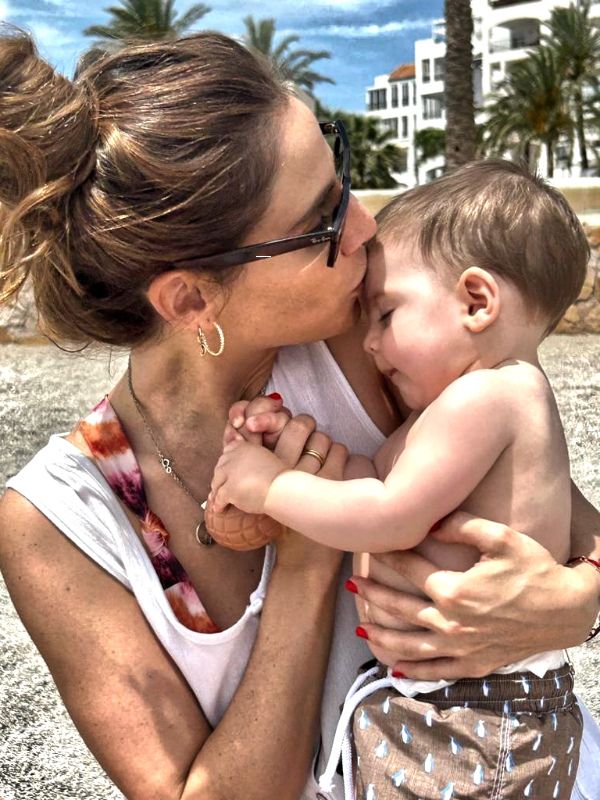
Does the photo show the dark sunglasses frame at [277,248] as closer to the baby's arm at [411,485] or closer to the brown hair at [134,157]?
the brown hair at [134,157]

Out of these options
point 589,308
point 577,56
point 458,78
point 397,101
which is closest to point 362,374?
point 589,308

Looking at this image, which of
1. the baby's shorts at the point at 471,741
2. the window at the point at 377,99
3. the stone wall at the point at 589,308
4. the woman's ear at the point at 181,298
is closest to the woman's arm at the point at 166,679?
the baby's shorts at the point at 471,741

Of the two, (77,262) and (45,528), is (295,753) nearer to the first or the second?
(45,528)

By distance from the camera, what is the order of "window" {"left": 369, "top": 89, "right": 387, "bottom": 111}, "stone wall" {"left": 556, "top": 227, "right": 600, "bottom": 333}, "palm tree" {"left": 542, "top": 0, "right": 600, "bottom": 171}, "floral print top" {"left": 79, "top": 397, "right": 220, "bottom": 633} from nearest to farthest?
"floral print top" {"left": 79, "top": 397, "right": 220, "bottom": 633} → "stone wall" {"left": 556, "top": 227, "right": 600, "bottom": 333} → "palm tree" {"left": 542, "top": 0, "right": 600, "bottom": 171} → "window" {"left": 369, "top": 89, "right": 387, "bottom": 111}

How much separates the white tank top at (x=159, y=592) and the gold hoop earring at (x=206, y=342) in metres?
0.25

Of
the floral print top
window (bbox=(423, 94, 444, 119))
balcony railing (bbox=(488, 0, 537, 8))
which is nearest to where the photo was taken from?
the floral print top

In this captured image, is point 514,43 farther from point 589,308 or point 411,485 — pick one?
point 411,485

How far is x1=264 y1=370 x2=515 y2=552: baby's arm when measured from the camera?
182 centimetres

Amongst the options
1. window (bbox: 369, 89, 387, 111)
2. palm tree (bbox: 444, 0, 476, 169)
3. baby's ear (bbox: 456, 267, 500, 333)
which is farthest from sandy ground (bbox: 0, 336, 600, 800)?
window (bbox: 369, 89, 387, 111)

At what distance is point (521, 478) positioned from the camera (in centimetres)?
186

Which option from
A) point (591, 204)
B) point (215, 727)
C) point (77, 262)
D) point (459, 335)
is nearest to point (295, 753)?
point (215, 727)

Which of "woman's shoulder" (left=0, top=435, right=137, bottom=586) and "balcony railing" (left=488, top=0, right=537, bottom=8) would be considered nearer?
"woman's shoulder" (left=0, top=435, right=137, bottom=586)

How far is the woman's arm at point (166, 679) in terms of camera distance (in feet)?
6.32

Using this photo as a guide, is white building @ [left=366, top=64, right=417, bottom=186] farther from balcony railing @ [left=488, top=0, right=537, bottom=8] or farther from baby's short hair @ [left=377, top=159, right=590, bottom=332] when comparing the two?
baby's short hair @ [left=377, top=159, right=590, bottom=332]
